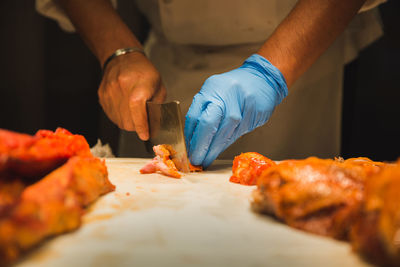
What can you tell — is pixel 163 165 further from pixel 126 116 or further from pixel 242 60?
pixel 242 60

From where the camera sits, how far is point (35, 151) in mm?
909

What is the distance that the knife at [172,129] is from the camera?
1.48 m

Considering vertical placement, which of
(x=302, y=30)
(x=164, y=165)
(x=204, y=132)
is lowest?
(x=164, y=165)

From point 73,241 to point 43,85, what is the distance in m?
4.27

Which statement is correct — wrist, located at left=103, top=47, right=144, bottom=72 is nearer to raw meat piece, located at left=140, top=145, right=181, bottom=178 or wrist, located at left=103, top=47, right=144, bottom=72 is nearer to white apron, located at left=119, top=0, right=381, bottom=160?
white apron, located at left=119, top=0, right=381, bottom=160

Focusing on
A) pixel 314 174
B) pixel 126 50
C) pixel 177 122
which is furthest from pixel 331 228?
pixel 126 50

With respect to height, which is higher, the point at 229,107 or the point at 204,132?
the point at 229,107

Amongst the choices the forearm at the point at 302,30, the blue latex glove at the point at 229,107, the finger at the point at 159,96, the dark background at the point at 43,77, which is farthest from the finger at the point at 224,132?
the dark background at the point at 43,77

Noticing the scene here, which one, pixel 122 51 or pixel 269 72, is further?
pixel 122 51

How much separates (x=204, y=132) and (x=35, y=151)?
2.84 ft

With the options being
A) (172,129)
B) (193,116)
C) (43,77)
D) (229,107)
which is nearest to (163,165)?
(172,129)

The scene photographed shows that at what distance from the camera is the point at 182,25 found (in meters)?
2.45

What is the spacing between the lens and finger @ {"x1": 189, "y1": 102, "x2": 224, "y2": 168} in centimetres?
159

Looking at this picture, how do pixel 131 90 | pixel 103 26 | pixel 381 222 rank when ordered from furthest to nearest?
pixel 103 26 → pixel 131 90 → pixel 381 222
